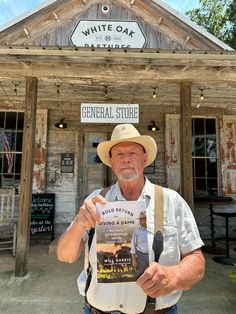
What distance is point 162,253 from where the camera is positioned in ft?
4.72

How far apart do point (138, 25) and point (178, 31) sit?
0.93m

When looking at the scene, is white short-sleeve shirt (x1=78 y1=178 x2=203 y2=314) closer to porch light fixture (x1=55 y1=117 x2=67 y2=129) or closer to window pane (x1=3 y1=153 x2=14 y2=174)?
porch light fixture (x1=55 y1=117 x2=67 y2=129)

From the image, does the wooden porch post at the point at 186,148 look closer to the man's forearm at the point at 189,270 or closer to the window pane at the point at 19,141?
the man's forearm at the point at 189,270

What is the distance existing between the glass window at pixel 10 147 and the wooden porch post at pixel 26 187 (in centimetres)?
282

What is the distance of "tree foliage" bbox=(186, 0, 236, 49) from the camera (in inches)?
678

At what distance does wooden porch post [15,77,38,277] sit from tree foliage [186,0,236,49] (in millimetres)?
15001

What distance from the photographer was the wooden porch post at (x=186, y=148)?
172 inches

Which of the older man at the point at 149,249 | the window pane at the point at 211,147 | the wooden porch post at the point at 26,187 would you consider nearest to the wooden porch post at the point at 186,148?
the wooden porch post at the point at 26,187

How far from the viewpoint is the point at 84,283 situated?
1568 mm

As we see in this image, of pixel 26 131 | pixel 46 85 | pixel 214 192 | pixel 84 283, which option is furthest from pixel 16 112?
pixel 84 283

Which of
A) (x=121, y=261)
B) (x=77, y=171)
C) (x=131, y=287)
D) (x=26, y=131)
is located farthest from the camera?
(x=77, y=171)

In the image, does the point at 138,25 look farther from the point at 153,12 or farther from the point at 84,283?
the point at 84,283

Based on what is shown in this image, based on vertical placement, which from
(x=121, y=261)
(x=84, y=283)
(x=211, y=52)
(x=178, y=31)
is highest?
(x=178, y=31)

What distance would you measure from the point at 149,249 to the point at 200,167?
6.26m
